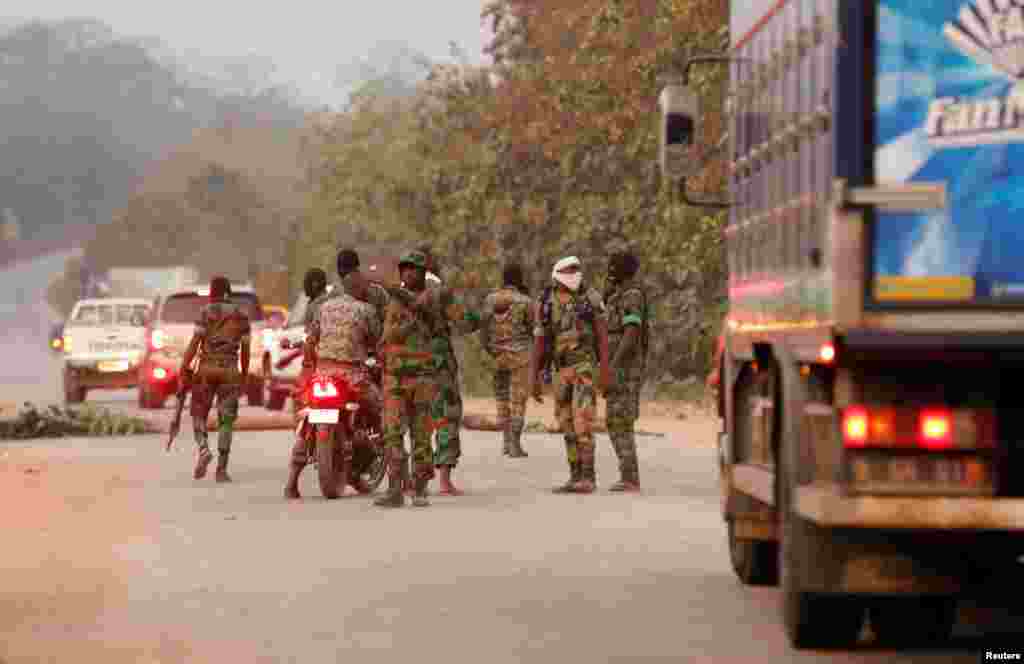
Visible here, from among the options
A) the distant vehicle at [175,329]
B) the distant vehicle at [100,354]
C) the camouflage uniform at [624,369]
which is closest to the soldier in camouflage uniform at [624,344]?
the camouflage uniform at [624,369]

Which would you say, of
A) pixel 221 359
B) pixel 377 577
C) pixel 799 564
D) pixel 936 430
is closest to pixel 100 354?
pixel 221 359

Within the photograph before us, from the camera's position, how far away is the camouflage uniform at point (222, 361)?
78.2 ft

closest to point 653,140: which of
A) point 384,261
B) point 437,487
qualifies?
point 384,261

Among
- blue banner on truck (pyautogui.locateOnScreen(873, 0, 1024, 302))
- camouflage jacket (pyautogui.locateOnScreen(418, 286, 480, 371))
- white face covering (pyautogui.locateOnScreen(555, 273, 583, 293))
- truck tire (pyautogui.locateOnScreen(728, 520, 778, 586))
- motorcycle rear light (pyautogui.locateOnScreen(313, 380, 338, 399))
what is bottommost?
truck tire (pyautogui.locateOnScreen(728, 520, 778, 586))

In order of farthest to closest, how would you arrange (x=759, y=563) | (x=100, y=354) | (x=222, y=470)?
(x=100, y=354) < (x=222, y=470) < (x=759, y=563)

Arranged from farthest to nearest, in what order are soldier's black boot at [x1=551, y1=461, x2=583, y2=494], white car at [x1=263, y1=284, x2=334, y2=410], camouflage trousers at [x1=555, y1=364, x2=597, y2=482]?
white car at [x1=263, y1=284, x2=334, y2=410] < soldier's black boot at [x1=551, y1=461, x2=583, y2=494] < camouflage trousers at [x1=555, y1=364, x2=597, y2=482]

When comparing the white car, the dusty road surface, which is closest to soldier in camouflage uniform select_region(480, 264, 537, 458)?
the dusty road surface

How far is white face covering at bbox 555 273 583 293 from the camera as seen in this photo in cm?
2116

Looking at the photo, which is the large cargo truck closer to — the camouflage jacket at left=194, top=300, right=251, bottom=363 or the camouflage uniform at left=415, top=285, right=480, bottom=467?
the camouflage uniform at left=415, top=285, right=480, bottom=467

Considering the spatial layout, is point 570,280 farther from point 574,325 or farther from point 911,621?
point 911,621

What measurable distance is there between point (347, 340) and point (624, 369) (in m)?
2.24

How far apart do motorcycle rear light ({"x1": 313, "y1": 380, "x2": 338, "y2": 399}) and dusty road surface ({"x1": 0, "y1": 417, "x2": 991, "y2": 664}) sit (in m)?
0.87

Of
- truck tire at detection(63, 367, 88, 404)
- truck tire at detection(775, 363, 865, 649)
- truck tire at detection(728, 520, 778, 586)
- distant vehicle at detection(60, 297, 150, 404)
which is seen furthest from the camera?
truck tire at detection(63, 367, 88, 404)

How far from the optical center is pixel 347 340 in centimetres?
2103
